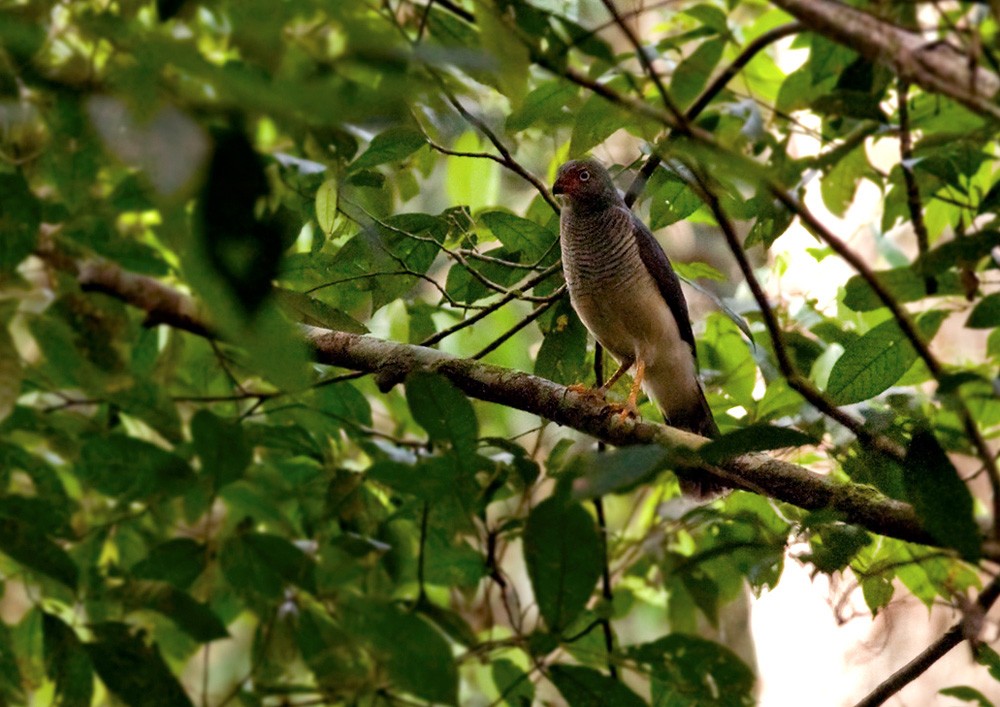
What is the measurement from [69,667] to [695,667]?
117 cm

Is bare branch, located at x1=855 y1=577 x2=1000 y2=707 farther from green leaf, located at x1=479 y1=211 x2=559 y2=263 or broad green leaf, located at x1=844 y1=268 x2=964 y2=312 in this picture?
green leaf, located at x1=479 y1=211 x2=559 y2=263

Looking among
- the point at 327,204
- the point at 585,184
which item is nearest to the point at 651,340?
the point at 585,184

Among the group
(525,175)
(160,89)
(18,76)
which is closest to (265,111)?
(160,89)

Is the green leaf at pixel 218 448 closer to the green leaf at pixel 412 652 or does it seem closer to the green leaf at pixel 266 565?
the green leaf at pixel 266 565

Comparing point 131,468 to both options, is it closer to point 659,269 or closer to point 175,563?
point 175,563

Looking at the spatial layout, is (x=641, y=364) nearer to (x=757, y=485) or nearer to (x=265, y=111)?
(x=757, y=485)

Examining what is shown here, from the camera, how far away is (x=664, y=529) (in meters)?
2.51

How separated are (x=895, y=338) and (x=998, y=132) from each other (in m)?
0.47

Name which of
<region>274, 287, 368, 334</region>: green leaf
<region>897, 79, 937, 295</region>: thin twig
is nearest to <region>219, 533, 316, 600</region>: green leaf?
<region>274, 287, 368, 334</region>: green leaf

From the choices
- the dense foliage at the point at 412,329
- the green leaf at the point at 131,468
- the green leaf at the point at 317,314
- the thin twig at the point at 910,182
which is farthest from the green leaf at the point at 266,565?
the thin twig at the point at 910,182

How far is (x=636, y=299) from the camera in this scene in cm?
296

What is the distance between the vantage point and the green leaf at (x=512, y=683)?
166 cm

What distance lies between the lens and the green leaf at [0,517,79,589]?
1675 millimetres

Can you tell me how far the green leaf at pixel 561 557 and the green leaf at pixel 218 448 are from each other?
24.8 inches
